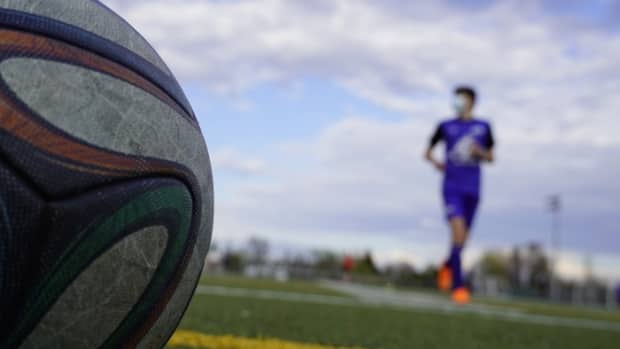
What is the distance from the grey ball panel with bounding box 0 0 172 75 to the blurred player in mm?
6333

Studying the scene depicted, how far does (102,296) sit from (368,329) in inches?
138

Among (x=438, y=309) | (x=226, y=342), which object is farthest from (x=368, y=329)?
(x=438, y=309)

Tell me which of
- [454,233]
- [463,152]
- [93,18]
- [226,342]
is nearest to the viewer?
[93,18]

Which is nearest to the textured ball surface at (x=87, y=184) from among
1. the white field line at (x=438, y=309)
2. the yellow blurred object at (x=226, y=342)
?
the yellow blurred object at (x=226, y=342)

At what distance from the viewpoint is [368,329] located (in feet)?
16.5

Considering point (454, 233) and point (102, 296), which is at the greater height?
point (454, 233)

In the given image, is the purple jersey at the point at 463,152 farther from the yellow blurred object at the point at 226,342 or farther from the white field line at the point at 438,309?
the yellow blurred object at the point at 226,342

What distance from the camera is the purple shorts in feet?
26.8

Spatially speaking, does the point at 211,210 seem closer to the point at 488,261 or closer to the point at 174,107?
the point at 174,107

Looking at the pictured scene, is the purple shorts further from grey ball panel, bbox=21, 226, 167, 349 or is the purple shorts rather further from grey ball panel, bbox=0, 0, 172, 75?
grey ball panel, bbox=21, 226, 167, 349

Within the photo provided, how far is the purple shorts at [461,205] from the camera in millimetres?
8164

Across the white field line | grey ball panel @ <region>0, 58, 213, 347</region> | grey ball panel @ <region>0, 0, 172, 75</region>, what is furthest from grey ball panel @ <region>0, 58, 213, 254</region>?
the white field line

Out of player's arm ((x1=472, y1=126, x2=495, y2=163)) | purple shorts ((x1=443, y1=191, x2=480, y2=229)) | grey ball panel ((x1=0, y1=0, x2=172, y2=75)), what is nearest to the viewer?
grey ball panel ((x1=0, y1=0, x2=172, y2=75))

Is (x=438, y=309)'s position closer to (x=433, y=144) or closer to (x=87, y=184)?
(x=433, y=144)
